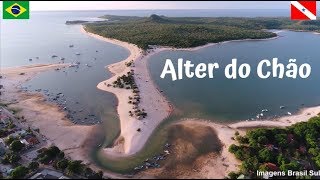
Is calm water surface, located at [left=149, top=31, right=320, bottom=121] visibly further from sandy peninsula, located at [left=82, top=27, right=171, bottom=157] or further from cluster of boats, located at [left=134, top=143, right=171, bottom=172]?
cluster of boats, located at [left=134, top=143, right=171, bottom=172]

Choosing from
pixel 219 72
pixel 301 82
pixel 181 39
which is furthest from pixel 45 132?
A: pixel 181 39

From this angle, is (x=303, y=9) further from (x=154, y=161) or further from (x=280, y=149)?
(x=154, y=161)

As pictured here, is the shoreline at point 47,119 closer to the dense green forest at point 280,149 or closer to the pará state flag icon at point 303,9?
the dense green forest at point 280,149

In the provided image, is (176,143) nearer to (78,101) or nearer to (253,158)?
(253,158)

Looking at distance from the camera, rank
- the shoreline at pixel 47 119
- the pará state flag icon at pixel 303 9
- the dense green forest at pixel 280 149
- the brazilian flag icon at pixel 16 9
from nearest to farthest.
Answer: the dense green forest at pixel 280 149
the shoreline at pixel 47 119
the brazilian flag icon at pixel 16 9
the pará state flag icon at pixel 303 9

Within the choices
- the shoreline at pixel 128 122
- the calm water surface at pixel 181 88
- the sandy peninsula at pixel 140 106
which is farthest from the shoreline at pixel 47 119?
the sandy peninsula at pixel 140 106

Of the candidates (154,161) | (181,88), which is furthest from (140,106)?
(154,161)

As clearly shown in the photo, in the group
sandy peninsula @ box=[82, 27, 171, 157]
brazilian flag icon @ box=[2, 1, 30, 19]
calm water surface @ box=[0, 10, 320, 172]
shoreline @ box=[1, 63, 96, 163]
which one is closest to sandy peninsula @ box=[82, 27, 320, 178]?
sandy peninsula @ box=[82, 27, 171, 157]
